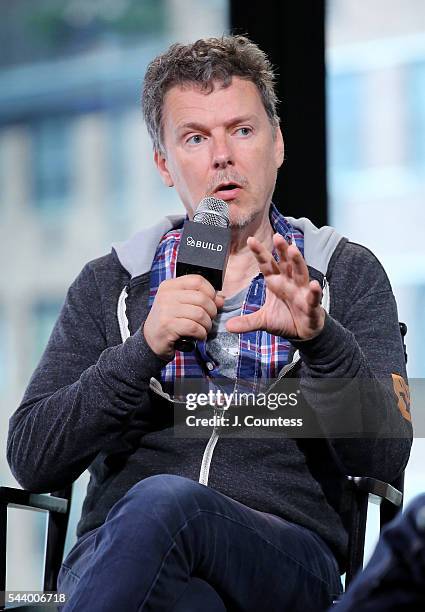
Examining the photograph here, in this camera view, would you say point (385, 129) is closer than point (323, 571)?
No

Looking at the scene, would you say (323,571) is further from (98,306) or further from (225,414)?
(98,306)

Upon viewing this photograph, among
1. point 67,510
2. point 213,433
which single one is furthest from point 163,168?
point 67,510

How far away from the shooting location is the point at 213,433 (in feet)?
5.53

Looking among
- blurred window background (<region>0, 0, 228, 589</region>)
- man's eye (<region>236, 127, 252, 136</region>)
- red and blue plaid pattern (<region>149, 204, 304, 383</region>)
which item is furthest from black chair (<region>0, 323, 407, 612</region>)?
blurred window background (<region>0, 0, 228, 589</region>)

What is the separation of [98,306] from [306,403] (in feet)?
1.46

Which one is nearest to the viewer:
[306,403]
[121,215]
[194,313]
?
[194,313]

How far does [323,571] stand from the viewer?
60.5 inches

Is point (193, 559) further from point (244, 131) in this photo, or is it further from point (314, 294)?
point (244, 131)

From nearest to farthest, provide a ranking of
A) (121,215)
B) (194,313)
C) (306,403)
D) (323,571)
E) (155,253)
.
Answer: (194,313) → (323,571) → (306,403) → (155,253) → (121,215)

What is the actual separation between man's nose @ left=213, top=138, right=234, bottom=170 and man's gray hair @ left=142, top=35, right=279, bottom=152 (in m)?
0.12

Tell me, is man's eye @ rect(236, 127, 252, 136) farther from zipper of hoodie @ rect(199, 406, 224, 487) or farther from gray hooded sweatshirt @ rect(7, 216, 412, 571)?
Answer: zipper of hoodie @ rect(199, 406, 224, 487)

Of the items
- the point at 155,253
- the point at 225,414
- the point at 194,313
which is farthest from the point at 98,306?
the point at 194,313

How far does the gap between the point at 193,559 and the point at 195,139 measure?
0.83m

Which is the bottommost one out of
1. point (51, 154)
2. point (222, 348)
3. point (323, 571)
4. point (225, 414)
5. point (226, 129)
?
point (323, 571)
